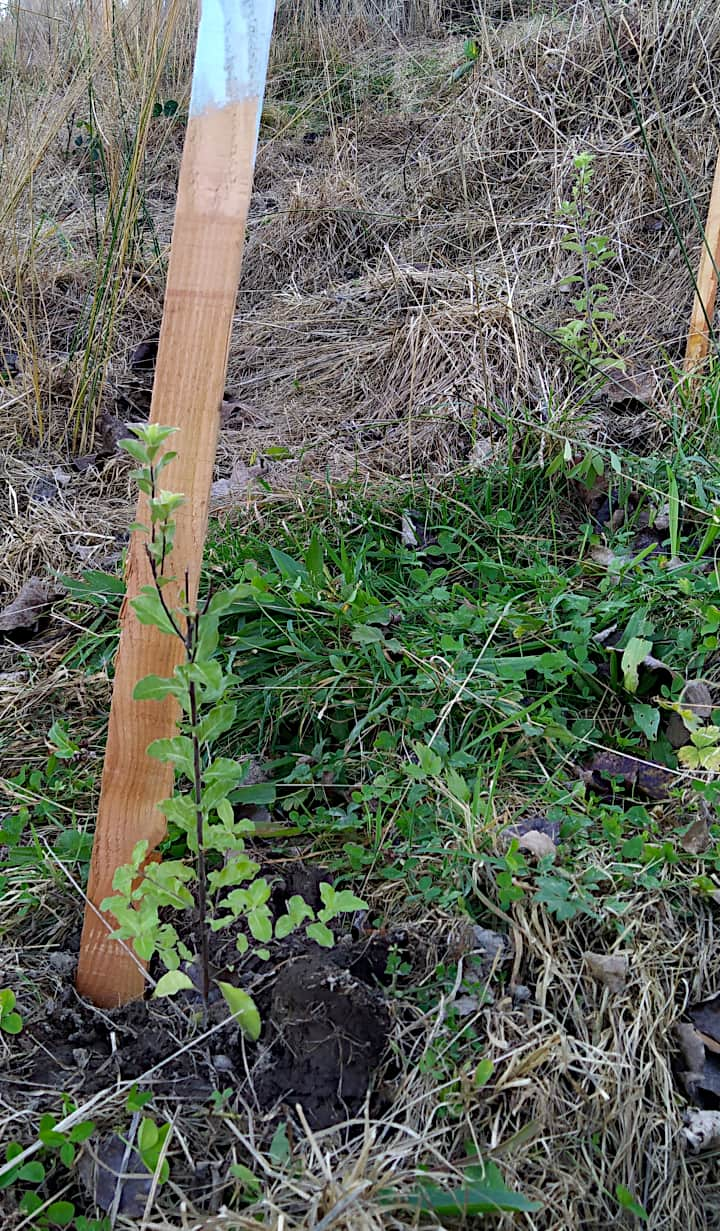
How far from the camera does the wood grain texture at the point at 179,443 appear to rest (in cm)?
124

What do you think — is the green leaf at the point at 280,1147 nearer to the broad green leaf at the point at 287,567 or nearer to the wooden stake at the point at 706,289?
the broad green leaf at the point at 287,567

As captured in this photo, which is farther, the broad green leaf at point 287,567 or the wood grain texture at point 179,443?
the broad green leaf at point 287,567

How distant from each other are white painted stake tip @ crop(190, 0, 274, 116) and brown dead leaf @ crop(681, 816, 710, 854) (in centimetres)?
130

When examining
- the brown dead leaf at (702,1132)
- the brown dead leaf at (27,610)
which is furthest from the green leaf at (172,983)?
the brown dead leaf at (27,610)

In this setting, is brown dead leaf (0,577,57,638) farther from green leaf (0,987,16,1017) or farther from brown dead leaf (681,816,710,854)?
brown dead leaf (681,816,710,854)

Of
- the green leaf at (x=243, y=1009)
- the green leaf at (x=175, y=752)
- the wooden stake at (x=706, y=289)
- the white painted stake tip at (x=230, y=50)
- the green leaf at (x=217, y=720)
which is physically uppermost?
the white painted stake tip at (x=230, y=50)

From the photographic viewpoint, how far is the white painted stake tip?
1.19 m

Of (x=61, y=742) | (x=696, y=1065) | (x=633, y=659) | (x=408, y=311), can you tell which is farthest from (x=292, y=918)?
(x=408, y=311)

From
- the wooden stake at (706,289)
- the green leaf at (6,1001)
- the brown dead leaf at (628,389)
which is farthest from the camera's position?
the brown dead leaf at (628,389)

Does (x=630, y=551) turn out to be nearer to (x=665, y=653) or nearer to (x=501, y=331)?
(x=665, y=653)

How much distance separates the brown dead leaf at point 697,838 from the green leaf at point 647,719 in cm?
28

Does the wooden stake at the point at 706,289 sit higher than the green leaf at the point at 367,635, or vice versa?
the wooden stake at the point at 706,289

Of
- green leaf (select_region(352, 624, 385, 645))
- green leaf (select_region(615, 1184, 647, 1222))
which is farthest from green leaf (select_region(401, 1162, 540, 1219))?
green leaf (select_region(352, 624, 385, 645))

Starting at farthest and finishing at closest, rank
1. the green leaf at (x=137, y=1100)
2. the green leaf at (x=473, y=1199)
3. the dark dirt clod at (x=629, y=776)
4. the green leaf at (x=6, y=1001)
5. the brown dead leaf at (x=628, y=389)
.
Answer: the brown dead leaf at (x=628, y=389) → the dark dirt clod at (x=629, y=776) → the green leaf at (x=6, y=1001) → the green leaf at (x=137, y=1100) → the green leaf at (x=473, y=1199)
